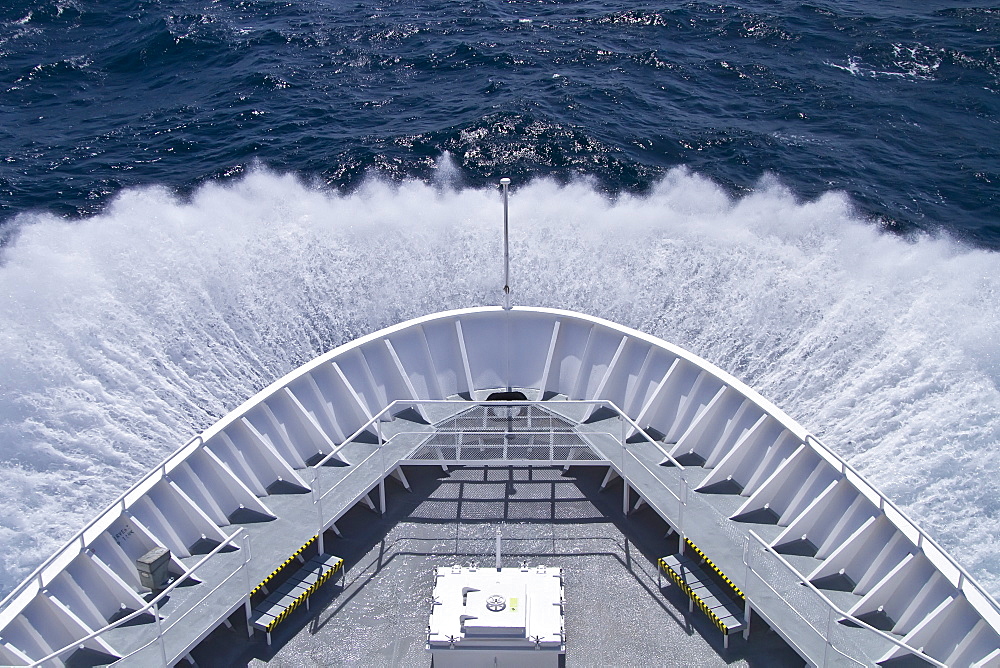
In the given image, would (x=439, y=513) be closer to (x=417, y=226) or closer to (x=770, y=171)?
(x=417, y=226)

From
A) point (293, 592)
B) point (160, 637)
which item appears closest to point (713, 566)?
point (293, 592)

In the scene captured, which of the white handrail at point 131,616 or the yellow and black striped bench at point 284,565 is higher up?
the white handrail at point 131,616

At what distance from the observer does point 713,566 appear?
49.8 feet

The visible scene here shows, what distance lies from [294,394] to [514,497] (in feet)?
14.8

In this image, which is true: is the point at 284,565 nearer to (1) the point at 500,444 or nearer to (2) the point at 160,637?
(2) the point at 160,637

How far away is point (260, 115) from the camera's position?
3922 centimetres

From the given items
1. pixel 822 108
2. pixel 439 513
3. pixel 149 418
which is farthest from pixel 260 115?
pixel 439 513

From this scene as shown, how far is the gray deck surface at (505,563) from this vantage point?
14656 mm

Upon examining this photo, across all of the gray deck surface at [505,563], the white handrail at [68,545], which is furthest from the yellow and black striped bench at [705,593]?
the white handrail at [68,545]

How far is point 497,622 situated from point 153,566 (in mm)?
5163

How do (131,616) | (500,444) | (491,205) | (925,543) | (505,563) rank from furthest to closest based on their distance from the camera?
(491,205), (500,444), (505,563), (925,543), (131,616)

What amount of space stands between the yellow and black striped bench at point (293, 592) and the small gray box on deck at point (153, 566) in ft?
4.89

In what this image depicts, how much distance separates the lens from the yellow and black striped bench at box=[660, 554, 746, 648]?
47.8ft

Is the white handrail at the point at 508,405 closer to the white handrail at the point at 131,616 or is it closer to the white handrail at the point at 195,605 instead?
the white handrail at the point at 195,605
